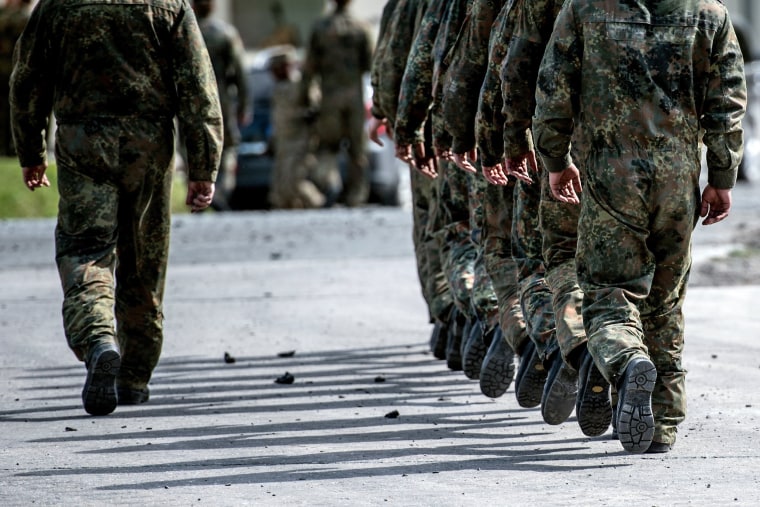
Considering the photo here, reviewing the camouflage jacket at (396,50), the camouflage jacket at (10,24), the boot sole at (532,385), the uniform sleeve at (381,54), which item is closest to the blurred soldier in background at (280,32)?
A: the camouflage jacket at (10,24)

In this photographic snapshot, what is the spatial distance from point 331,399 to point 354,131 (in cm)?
1130

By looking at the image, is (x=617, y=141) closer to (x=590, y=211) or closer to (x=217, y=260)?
(x=590, y=211)

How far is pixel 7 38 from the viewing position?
2052 centimetres

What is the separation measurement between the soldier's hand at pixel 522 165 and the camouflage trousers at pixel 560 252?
0.52 feet

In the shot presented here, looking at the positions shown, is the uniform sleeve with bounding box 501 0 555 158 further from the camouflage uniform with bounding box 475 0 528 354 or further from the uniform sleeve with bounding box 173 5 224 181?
the uniform sleeve with bounding box 173 5 224 181

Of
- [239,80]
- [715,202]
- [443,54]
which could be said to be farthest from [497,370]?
[239,80]

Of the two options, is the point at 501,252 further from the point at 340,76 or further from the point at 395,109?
the point at 340,76

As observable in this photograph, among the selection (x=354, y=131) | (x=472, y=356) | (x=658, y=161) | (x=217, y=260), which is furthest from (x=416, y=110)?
(x=354, y=131)

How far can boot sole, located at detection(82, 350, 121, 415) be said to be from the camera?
7.25 metres

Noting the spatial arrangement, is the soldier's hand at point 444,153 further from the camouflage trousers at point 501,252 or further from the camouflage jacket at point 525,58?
the camouflage jacket at point 525,58

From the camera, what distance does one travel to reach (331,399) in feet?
26.5

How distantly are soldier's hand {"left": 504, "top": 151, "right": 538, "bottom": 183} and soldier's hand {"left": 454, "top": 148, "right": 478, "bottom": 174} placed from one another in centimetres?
85

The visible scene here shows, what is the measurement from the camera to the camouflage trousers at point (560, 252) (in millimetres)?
6543

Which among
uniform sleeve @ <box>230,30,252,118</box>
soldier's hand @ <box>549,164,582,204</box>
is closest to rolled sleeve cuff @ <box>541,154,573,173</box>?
soldier's hand @ <box>549,164,582,204</box>
